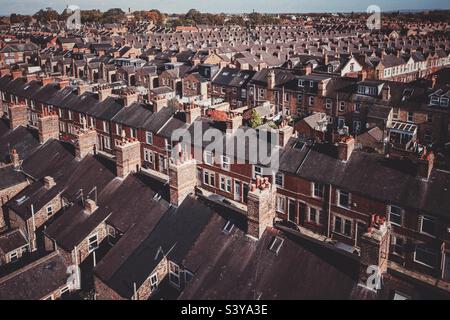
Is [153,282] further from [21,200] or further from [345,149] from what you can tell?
[345,149]

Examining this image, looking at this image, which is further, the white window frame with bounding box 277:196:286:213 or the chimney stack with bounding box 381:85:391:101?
the chimney stack with bounding box 381:85:391:101

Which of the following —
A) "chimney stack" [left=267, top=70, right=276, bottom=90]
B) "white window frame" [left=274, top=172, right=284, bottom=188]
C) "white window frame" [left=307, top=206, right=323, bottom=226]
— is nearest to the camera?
"white window frame" [left=307, top=206, right=323, bottom=226]

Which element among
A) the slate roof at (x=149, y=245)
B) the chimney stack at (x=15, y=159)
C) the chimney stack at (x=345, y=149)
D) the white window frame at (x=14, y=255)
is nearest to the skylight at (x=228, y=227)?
the slate roof at (x=149, y=245)

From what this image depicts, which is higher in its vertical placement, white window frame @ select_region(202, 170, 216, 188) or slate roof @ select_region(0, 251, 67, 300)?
slate roof @ select_region(0, 251, 67, 300)

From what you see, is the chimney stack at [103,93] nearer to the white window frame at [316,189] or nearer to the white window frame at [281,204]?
the white window frame at [281,204]

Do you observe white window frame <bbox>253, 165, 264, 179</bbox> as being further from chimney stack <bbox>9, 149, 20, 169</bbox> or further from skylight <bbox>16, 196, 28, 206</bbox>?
chimney stack <bbox>9, 149, 20, 169</bbox>

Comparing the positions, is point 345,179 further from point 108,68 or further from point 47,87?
point 108,68

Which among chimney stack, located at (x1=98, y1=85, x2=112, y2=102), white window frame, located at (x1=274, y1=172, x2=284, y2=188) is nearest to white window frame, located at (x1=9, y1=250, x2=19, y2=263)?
white window frame, located at (x1=274, y1=172, x2=284, y2=188)
